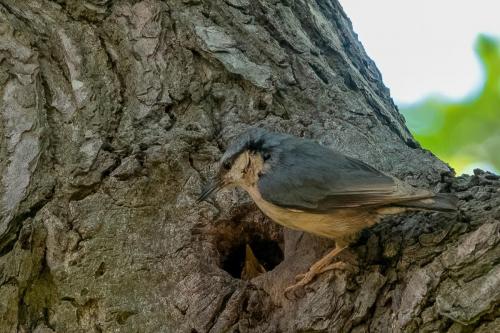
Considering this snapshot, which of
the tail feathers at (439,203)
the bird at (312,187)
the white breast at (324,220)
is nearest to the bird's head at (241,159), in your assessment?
the bird at (312,187)

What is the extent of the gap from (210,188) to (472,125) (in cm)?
222

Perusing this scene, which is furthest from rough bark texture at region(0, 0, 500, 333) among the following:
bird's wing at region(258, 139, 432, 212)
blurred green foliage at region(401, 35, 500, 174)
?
blurred green foliage at region(401, 35, 500, 174)

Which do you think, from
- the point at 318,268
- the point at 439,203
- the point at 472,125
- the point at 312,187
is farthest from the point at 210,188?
the point at 472,125

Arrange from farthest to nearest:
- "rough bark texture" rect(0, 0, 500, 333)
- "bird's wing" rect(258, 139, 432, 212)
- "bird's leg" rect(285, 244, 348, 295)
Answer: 1. "bird's wing" rect(258, 139, 432, 212)
2. "bird's leg" rect(285, 244, 348, 295)
3. "rough bark texture" rect(0, 0, 500, 333)

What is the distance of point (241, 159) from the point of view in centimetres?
274

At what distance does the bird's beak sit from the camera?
2.65 m

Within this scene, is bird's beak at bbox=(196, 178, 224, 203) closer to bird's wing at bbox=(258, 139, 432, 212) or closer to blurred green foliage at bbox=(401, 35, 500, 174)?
bird's wing at bbox=(258, 139, 432, 212)

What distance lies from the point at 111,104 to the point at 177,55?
33cm

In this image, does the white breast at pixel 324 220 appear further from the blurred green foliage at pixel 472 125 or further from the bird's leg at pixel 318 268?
the blurred green foliage at pixel 472 125

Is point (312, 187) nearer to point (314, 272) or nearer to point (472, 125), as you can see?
point (314, 272)

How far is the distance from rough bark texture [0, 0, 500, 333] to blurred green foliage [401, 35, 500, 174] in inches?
41.5

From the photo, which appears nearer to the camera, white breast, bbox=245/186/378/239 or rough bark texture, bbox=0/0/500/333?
rough bark texture, bbox=0/0/500/333

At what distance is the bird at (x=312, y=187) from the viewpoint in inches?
96.3

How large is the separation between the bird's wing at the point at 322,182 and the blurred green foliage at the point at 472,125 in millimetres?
1844
